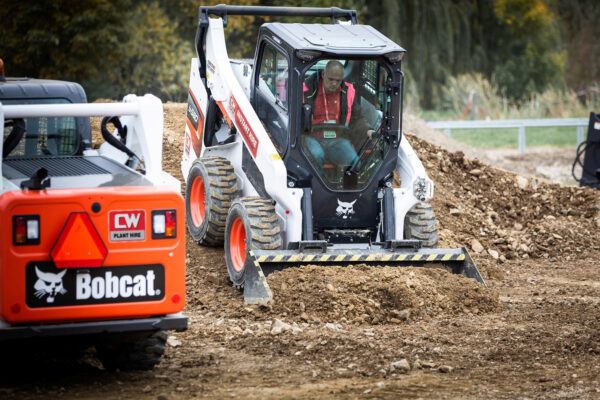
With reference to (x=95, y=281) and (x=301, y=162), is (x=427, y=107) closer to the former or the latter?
(x=301, y=162)

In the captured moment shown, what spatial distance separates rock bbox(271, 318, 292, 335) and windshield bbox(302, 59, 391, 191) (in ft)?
6.35

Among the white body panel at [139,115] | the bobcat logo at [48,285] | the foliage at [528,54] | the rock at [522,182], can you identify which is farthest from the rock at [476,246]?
the foliage at [528,54]

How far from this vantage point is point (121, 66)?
25.2m

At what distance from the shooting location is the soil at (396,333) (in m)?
6.89

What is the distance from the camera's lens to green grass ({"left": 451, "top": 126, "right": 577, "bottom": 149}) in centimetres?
2704

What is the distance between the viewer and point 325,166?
397 inches

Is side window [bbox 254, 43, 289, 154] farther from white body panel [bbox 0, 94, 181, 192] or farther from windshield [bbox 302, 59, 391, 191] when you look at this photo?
white body panel [bbox 0, 94, 181, 192]

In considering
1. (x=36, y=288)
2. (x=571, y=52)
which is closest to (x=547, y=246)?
(x=36, y=288)

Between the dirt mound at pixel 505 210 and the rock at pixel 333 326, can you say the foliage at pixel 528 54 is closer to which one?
the dirt mound at pixel 505 210

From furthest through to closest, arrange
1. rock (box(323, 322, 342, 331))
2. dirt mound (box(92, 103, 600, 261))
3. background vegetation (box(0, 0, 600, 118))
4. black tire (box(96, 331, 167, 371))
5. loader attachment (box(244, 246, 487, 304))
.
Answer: background vegetation (box(0, 0, 600, 118))
dirt mound (box(92, 103, 600, 261))
loader attachment (box(244, 246, 487, 304))
rock (box(323, 322, 342, 331))
black tire (box(96, 331, 167, 371))

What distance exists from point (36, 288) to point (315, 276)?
3481 millimetres

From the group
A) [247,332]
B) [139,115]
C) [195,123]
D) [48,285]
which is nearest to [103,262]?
[48,285]

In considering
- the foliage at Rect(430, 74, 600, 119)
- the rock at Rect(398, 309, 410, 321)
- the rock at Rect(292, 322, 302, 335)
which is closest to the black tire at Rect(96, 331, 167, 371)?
the rock at Rect(292, 322, 302, 335)

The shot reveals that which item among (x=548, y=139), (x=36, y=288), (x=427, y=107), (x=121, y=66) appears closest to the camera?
(x=36, y=288)
